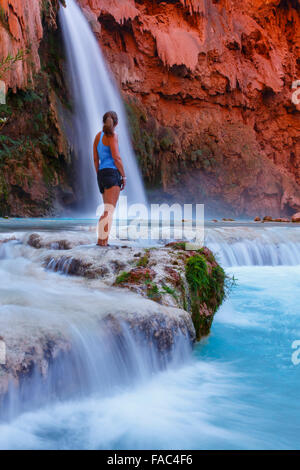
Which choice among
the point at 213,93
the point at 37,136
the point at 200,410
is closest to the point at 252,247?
the point at 200,410

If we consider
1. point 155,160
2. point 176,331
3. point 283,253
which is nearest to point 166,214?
point 155,160

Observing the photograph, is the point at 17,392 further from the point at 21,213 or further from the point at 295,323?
the point at 21,213

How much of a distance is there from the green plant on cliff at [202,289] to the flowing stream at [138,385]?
18 centimetres

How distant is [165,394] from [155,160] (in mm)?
15881

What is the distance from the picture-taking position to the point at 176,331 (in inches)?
115

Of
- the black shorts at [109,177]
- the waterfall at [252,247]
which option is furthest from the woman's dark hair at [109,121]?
the waterfall at [252,247]

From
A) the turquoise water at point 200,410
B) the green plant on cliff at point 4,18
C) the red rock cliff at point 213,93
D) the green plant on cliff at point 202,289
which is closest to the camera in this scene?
the turquoise water at point 200,410

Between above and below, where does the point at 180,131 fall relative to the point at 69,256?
above

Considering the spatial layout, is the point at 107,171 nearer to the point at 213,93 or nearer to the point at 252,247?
the point at 252,247

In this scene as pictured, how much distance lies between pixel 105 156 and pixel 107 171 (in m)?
0.17

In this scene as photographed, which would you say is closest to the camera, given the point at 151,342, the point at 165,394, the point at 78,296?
the point at 165,394

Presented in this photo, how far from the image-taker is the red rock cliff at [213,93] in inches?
674

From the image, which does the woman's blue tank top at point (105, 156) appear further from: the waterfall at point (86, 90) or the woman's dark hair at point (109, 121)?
the waterfall at point (86, 90)

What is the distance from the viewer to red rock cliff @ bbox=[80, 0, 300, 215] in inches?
674
